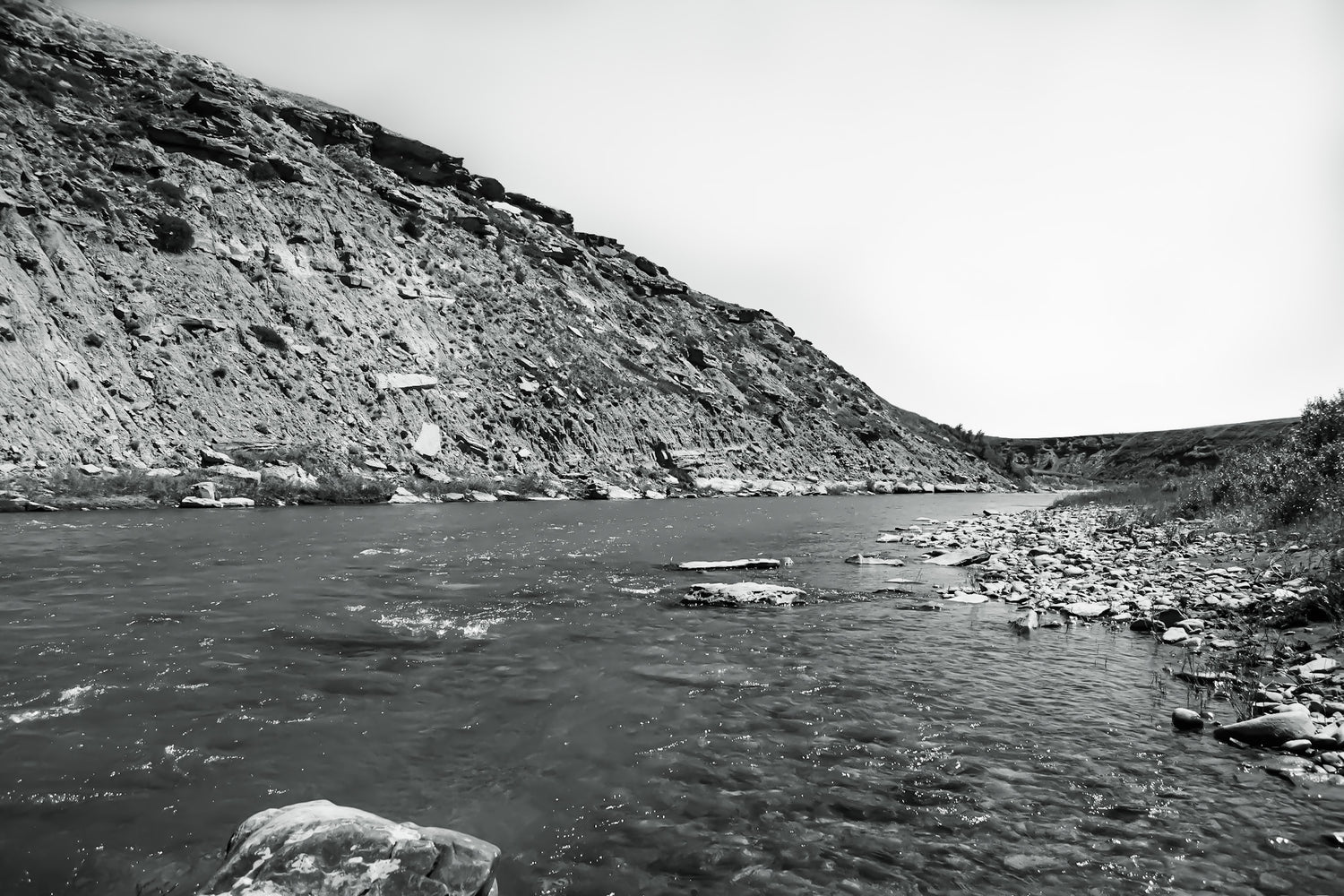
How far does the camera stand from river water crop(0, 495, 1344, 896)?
4.23m

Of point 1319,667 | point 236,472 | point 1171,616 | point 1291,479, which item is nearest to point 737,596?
point 1171,616

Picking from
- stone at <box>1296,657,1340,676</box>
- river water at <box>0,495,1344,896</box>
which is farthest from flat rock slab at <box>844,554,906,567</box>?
stone at <box>1296,657,1340,676</box>

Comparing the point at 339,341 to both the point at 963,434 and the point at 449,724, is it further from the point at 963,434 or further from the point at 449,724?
the point at 963,434

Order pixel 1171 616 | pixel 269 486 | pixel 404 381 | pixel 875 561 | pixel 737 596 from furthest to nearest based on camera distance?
pixel 404 381, pixel 269 486, pixel 875 561, pixel 737 596, pixel 1171 616

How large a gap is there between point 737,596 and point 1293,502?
14.6 meters

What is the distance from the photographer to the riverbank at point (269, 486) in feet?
83.3

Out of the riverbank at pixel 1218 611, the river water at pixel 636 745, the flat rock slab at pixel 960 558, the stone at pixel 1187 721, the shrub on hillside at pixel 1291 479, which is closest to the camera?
the river water at pixel 636 745

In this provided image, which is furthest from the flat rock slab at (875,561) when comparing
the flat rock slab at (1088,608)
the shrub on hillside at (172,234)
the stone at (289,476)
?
the shrub on hillside at (172,234)

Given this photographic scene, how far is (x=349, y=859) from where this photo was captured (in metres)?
3.51

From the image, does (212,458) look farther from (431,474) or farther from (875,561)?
(875,561)

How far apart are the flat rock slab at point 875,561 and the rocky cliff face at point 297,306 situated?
30.8 metres

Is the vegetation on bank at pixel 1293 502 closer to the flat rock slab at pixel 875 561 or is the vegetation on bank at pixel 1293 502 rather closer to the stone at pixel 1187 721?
the stone at pixel 1187 721

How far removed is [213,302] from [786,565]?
133ft

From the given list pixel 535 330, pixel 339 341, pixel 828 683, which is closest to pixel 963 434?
pixel 535 330
